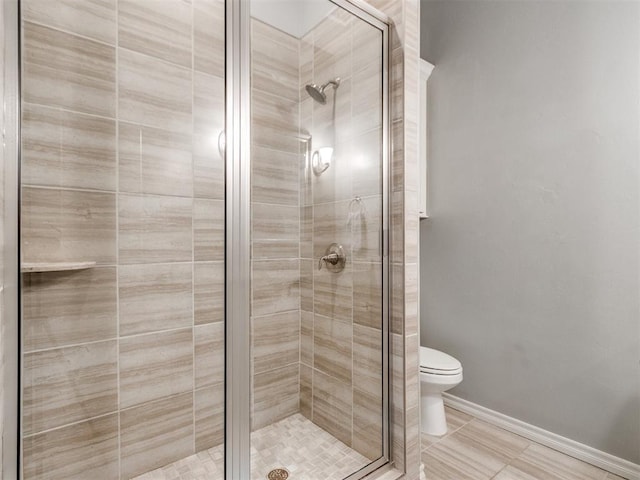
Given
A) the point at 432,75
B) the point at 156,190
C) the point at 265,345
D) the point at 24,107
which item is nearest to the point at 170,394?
the point at 265,345

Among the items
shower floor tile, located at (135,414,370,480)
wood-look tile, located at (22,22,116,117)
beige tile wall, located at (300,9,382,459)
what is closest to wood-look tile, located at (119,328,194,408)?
shower floor tile, located at (135,414,370,480)

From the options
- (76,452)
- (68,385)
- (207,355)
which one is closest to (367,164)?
(207,355)

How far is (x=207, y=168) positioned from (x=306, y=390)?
36.4 inches

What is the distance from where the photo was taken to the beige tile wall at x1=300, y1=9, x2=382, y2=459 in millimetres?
1315

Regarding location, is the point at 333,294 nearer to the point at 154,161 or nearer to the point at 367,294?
the point at 367,294

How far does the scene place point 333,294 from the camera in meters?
1.40

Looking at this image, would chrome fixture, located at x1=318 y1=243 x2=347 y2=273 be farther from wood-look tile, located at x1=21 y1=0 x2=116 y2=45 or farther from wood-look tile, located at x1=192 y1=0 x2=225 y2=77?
wood-look tile, located at x1=21 y1=0 x2=116 y2=45

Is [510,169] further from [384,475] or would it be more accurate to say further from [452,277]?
[384,475]

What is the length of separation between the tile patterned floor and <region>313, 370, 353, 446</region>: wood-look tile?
20.6 inches

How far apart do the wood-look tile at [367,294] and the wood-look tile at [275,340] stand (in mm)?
276

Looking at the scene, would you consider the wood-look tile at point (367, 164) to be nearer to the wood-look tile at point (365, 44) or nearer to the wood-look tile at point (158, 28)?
the wood-look tile at point (365, 44)

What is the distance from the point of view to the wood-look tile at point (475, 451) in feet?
5.38

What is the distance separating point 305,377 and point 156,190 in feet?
3.02

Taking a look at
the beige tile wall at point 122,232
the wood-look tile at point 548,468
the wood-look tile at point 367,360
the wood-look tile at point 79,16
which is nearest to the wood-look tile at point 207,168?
the beige tile wall at point 122,232
